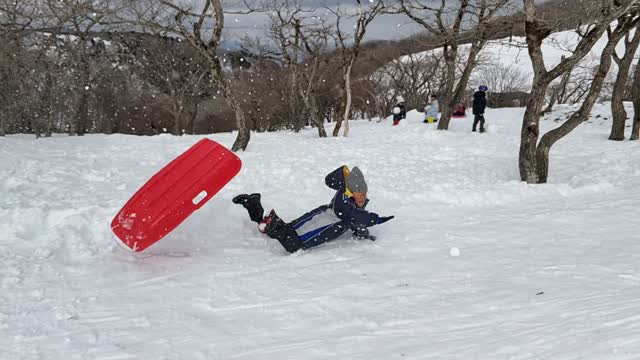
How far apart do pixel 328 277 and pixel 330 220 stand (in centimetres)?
103

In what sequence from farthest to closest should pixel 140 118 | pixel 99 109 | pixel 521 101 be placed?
pixel 521 101 → pixel 140 118 → pixel 99 109

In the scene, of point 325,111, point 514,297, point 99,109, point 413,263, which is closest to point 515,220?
point 413,263

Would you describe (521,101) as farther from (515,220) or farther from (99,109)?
(515,220)

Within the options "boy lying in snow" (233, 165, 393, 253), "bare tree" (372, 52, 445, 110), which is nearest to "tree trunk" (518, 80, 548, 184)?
"boy lying in snow" (233, 165, 393, 253)

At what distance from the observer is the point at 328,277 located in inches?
150

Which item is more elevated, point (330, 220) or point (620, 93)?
point (620, 93)

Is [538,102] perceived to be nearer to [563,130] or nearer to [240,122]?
[563,130]

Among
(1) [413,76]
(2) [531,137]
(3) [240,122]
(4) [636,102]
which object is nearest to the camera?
(2) [531,137]

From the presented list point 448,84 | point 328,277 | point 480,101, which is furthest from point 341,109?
point 328,277

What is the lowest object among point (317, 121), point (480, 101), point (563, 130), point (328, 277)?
point (328, 277)

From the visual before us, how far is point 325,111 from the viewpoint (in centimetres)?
4203

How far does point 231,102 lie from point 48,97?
17.5 metres

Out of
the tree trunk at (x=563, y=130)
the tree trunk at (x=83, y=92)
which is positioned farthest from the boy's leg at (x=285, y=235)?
the tree trunk at (x=83, y=92)

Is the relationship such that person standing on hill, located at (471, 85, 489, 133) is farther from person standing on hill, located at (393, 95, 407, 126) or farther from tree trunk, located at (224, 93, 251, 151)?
tree trunk, located at (224, 93, 251, 151)
